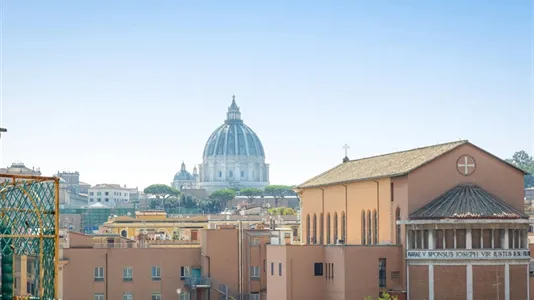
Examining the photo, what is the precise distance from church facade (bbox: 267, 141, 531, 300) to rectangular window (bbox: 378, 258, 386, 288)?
43mm

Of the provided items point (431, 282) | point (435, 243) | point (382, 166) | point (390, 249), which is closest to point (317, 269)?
point (390, 249)

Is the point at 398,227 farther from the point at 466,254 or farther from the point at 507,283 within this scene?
the point at 507,283

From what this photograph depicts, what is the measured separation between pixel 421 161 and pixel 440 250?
4.19 m

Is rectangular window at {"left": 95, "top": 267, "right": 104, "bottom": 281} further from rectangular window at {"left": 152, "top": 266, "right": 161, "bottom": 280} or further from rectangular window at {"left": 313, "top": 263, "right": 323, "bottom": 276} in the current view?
rectangular window at {"left": 313, "top": 263, "right": 323, "bottom": 276}

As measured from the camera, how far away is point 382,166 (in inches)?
2480

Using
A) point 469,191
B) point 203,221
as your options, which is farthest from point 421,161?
point 203,221

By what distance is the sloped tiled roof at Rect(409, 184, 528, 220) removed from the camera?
55.5 metres

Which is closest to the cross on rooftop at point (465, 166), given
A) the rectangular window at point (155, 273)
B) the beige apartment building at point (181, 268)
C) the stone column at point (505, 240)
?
the stone column at point (505, 240)

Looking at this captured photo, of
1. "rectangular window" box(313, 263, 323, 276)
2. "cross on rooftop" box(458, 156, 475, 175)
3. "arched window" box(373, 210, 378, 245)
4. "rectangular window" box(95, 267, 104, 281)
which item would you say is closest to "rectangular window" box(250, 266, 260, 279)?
"rectangular window" box(95, 267, 104, 281)

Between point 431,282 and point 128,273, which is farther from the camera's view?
point 128,273

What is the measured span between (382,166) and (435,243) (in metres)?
7.82

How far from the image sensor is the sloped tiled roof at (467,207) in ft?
182

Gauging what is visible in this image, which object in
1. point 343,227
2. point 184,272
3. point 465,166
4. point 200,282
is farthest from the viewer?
point 184,272

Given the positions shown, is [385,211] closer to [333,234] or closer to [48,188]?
[333,234]
